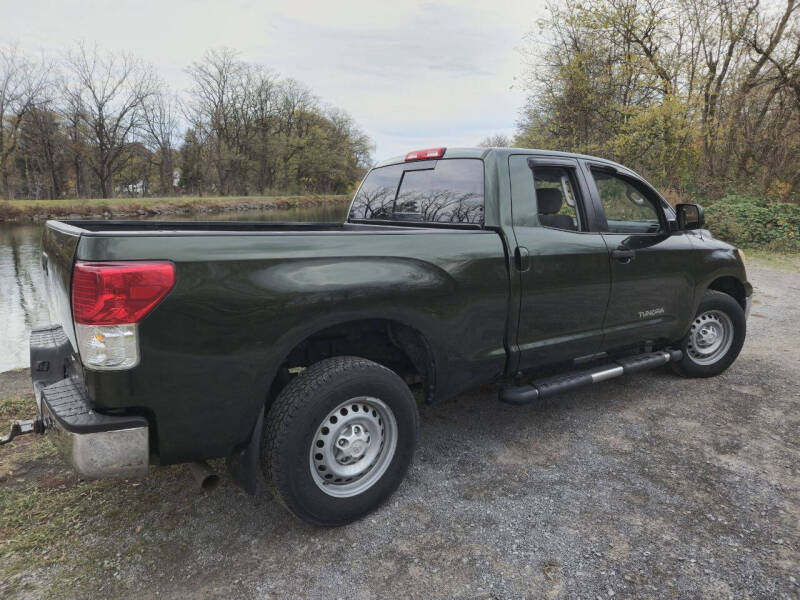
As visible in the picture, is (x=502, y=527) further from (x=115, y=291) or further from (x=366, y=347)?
(x=115, y=291)

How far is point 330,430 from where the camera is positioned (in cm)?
249

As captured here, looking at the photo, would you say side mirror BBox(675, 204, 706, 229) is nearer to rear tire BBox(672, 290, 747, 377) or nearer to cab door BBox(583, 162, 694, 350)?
cab door BBox(583, 162, 694, 350)

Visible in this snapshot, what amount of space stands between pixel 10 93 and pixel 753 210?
44.6 metres

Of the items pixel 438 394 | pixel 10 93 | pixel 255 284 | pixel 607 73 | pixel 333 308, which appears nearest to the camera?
pixel 255 284

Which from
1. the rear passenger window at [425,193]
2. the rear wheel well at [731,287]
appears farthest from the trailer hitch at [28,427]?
the rear wheel well at [731,287]

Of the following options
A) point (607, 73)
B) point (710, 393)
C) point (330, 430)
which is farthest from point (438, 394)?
point (607, 73)

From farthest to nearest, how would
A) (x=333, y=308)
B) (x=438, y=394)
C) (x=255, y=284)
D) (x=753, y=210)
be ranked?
1. (x=753, y=210)
2. (x=438, y=394)
3. (x=333, y=308)
4. (x=255, y=284)

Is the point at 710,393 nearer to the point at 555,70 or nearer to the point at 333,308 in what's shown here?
the point at 333,308

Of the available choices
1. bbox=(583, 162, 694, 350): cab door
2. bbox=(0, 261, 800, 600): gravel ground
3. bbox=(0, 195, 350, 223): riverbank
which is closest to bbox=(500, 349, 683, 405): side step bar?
bbox=(583, 162, 694, 350): cab door

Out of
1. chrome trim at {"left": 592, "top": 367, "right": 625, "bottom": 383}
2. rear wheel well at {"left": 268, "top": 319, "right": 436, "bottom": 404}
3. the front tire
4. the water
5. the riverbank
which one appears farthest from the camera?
the riverbank

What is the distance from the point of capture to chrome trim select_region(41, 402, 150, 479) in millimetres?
1970

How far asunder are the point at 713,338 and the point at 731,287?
0.54m

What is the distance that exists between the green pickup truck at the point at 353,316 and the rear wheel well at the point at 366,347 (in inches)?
0.5

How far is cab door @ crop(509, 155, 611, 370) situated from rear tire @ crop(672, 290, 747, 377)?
4.82ft
